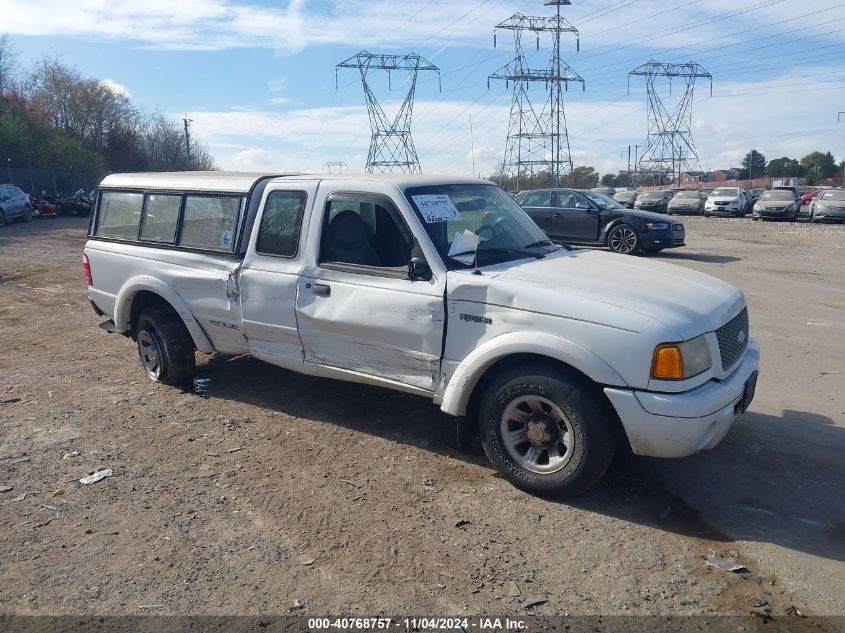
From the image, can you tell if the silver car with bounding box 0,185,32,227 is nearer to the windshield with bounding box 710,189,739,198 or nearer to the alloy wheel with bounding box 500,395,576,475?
the alloy wheel with bounding box 500,395,576,475

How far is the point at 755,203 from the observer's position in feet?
119

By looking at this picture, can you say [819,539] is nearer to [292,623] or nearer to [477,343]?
[477,343]

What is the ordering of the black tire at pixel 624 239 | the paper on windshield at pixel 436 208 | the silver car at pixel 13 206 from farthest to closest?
the silver car at pixel 13 206 < the black tire at pixel 624 239 < the paper on windshield at pixel 436 208

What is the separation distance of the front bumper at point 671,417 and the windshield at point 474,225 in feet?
4.46

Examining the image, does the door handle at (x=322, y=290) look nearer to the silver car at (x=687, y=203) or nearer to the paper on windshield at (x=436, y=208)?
the paper on windshield at (x=436, y=208)

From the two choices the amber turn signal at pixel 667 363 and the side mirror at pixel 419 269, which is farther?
the side mirror at pixel 419 269

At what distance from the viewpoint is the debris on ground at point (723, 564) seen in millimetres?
3492

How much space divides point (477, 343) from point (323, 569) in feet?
5.23

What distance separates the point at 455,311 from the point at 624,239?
1291 centimetres

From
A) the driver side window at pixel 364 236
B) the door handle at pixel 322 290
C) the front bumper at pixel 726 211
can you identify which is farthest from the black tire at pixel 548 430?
the front bumper at pixel 726 211

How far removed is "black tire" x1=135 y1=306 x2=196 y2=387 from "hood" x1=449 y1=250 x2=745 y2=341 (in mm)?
2992

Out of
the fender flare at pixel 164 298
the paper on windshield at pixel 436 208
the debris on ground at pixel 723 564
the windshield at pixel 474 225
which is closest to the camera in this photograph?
the debris on ground at pixel 723 564

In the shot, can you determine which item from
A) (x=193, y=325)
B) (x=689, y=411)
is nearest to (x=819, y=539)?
(x=689, y=411)

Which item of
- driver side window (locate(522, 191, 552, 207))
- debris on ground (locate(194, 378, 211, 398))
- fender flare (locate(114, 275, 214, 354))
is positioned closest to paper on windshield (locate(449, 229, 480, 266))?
fender flare (locate(114, 275, 214, 354))
